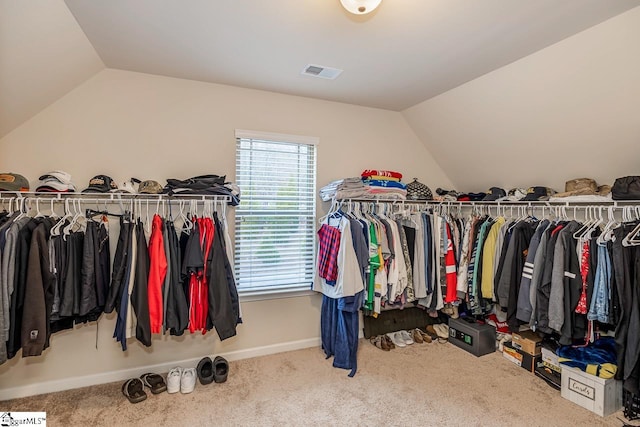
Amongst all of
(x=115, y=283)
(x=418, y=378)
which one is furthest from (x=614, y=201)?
(x=115, y=283)

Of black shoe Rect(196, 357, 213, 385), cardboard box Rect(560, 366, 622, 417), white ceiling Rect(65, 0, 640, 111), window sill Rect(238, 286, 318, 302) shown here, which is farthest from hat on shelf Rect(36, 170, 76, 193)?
cardboard box Rect(560, 366, 622, 417)

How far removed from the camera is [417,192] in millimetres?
3502

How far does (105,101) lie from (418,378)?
350cm

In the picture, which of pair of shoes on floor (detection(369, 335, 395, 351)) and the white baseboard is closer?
the white baseboard

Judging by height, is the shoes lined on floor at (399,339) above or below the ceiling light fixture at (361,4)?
below

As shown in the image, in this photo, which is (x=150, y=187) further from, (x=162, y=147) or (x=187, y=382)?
(x=187, y=382)

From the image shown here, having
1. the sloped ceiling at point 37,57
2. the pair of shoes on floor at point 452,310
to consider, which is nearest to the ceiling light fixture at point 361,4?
the sloped ceiling at point 37,57

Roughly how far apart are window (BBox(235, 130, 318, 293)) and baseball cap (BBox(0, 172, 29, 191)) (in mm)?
1523

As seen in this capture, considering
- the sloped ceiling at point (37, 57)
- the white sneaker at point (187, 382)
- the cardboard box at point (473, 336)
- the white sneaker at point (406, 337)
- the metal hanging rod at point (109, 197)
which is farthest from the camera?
the white sneaker at point (406, 337)

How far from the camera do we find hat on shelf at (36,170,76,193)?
2.22 m

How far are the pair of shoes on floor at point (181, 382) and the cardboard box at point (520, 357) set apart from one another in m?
2.90

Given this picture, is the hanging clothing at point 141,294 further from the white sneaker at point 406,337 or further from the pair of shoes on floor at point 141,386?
the white sneaker at point 406,337

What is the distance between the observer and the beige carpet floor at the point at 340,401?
7.11 feet

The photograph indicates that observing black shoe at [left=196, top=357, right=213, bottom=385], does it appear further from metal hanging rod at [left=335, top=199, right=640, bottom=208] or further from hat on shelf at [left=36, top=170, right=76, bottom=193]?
metal hanging rod at [left=335, top=199, right=640, bottom=208]
